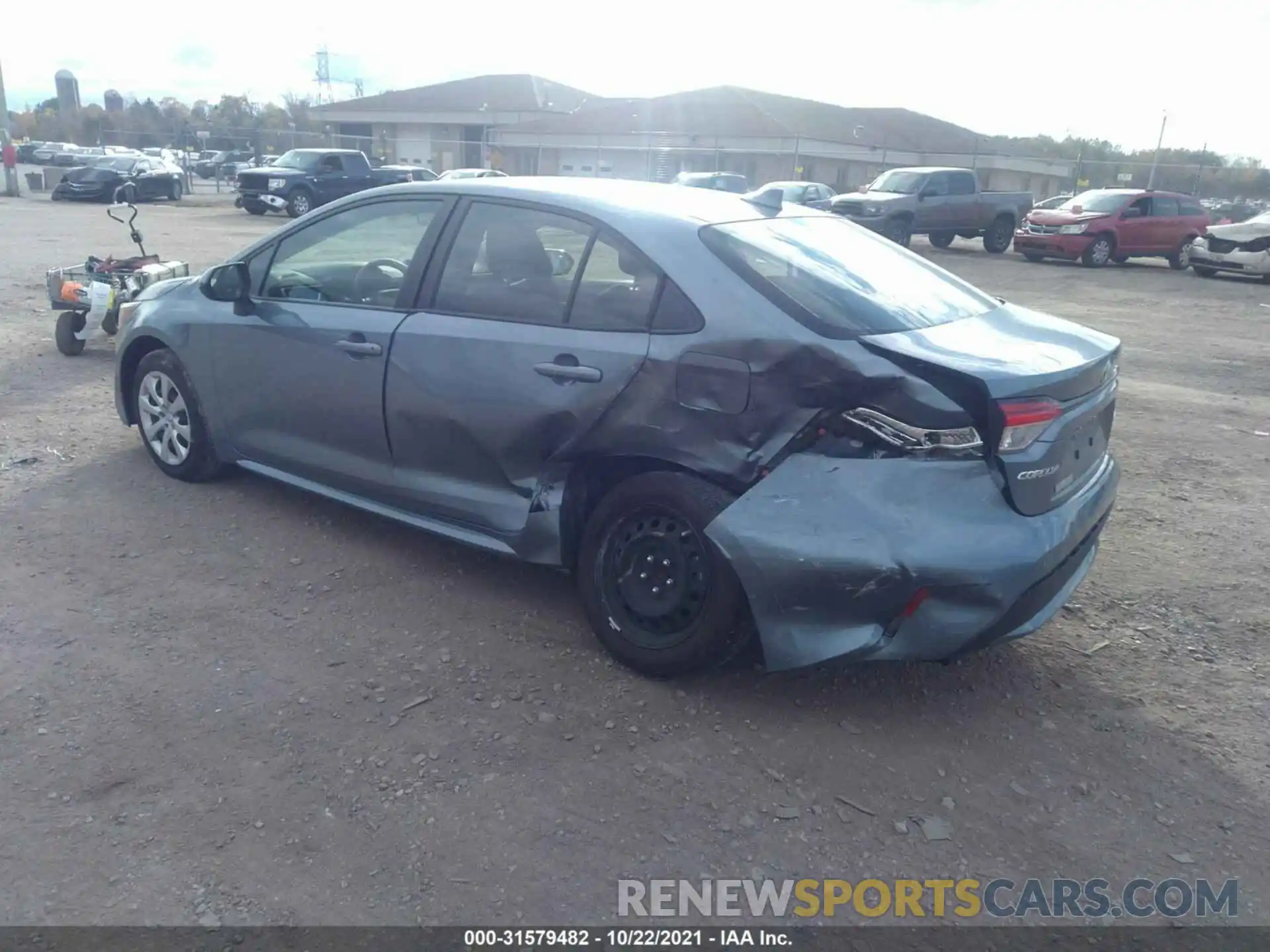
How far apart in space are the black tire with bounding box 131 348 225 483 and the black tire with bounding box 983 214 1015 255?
76.5ft

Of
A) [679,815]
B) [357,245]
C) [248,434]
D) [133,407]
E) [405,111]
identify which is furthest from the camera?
[405,111]

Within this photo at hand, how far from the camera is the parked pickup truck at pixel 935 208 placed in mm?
23031

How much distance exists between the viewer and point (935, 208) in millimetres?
23828

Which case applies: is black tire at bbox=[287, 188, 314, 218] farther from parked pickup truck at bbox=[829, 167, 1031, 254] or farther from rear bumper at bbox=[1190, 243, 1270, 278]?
rear bumper at bbox=[1190, 243, 1270, 278]

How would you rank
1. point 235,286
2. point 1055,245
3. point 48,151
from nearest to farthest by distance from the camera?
point 235,286
point 1055,245
point 48,151

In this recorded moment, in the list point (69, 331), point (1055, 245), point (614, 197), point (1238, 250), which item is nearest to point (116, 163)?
point (1055, 245)

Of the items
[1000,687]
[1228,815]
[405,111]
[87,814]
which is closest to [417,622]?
[87,814]

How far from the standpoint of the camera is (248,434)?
4.96 metres

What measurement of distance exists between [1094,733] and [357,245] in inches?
142

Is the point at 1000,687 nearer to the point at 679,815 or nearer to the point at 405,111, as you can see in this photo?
the point at 679,815

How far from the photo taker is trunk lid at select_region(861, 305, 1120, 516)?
3.16 metres

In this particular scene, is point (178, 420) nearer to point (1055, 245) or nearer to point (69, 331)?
point (69, 331)

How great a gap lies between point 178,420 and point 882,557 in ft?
12.6

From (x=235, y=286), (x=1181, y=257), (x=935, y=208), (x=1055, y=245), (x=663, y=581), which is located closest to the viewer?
(x=663, y=581)
